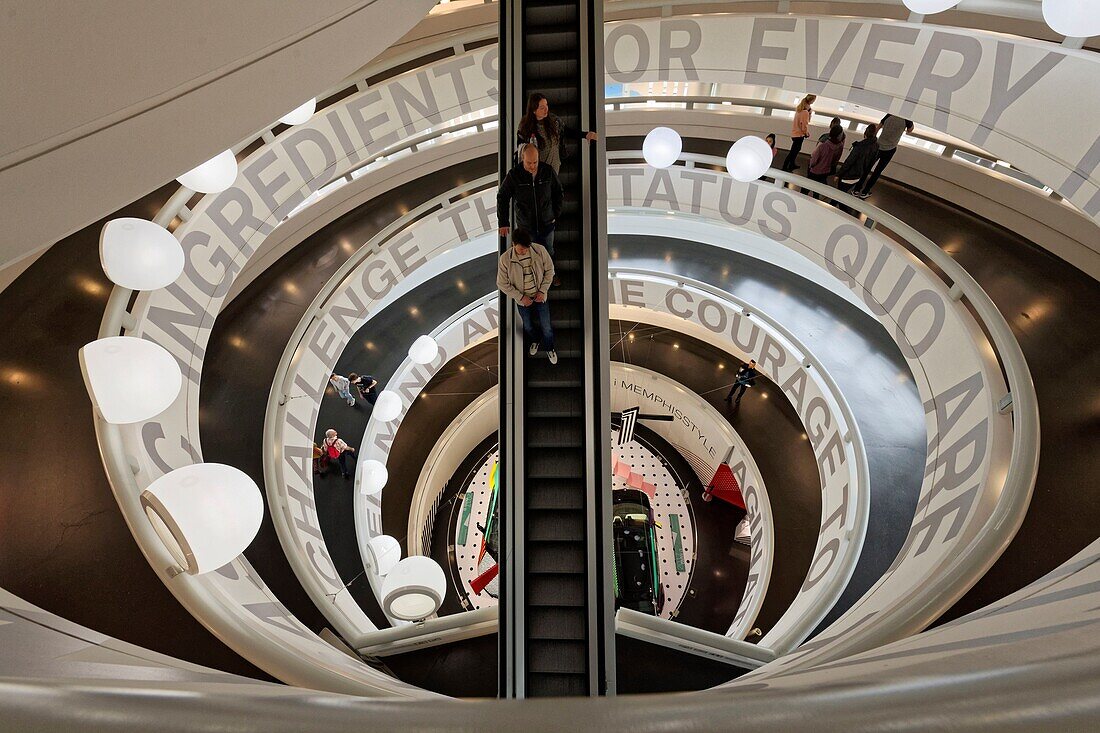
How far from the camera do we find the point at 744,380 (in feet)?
39.0

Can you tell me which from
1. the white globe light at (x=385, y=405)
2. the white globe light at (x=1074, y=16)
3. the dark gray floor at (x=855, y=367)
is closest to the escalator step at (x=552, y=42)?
the white globe light at (x=1074, y=16)

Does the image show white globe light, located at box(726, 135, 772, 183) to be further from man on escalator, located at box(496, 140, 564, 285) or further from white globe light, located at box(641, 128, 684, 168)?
man on escalator, located at box(496, 140, 564, 285)

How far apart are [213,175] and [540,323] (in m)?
4.00

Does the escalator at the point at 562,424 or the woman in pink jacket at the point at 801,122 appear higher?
the woman in pink jacket at the point at 801,122

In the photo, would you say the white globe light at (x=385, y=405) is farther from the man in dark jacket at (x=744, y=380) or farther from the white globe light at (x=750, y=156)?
the man in dark jacket at (x=744, y=380)

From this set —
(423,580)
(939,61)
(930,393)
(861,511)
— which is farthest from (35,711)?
(939,61)

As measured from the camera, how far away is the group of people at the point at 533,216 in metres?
3.82

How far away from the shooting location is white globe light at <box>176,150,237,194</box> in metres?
5.36

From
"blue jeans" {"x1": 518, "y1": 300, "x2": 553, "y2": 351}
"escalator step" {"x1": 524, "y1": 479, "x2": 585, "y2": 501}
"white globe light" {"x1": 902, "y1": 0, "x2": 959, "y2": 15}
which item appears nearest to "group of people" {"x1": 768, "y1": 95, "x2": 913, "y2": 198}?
"white globe light" {"x1": 902, "y1": 0, "x2": 959, "y2": 15}

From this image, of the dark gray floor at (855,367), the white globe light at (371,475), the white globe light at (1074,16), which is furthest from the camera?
the white globe light at (371,475)

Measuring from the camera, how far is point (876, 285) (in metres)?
8.31

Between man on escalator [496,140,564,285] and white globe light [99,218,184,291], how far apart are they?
108 inches

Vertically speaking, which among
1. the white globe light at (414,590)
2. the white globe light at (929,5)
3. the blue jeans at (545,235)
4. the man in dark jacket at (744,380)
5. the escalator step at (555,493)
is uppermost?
the white globe light at (929,5)

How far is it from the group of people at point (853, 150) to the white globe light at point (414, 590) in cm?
816
